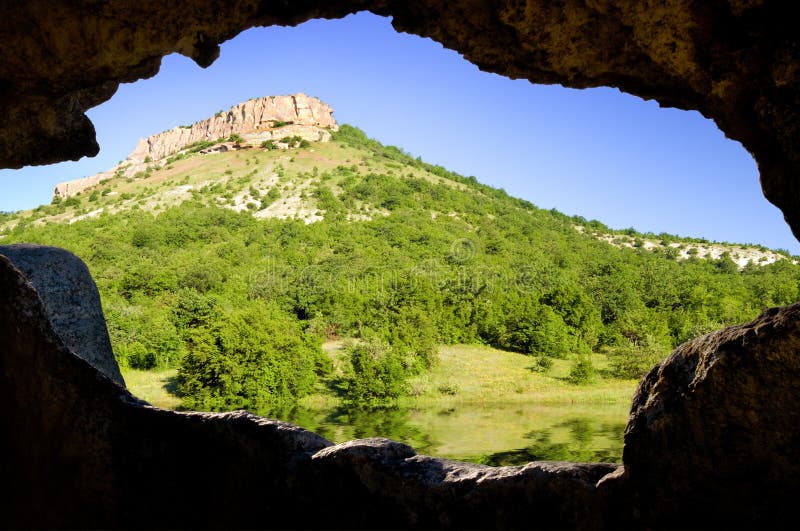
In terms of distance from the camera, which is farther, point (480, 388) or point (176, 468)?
point (480, 388)

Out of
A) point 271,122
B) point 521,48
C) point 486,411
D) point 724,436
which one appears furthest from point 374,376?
point 271,122

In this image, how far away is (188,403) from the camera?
38844mm

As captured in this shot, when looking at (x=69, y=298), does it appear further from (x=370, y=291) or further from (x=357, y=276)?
(x=357, y=276)

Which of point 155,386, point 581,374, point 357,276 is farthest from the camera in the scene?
point 357,276

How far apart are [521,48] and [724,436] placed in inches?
112

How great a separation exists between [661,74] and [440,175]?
491ft

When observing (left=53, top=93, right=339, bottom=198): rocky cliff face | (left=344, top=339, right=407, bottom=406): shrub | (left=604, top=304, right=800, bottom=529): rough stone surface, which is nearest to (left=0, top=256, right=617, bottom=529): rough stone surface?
(left=604, top=304, right=800, bottom=529): rough stone surface

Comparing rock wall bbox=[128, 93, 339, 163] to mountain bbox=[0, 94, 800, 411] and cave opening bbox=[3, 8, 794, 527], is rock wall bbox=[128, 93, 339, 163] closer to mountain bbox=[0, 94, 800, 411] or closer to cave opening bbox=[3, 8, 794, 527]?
mountain bbox=[0, 94, 800, 411]

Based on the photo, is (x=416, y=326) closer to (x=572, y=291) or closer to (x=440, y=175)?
(x=572, y=291)

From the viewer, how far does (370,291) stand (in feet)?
214

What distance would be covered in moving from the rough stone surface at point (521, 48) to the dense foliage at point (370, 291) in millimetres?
37213

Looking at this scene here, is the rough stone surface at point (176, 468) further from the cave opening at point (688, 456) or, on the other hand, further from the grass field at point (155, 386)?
the grass field at point (155, 386)

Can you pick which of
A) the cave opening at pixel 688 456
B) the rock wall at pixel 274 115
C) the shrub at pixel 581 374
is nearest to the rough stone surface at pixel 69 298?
the cave opening at pixel 688 456

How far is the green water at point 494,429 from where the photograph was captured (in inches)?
1112
